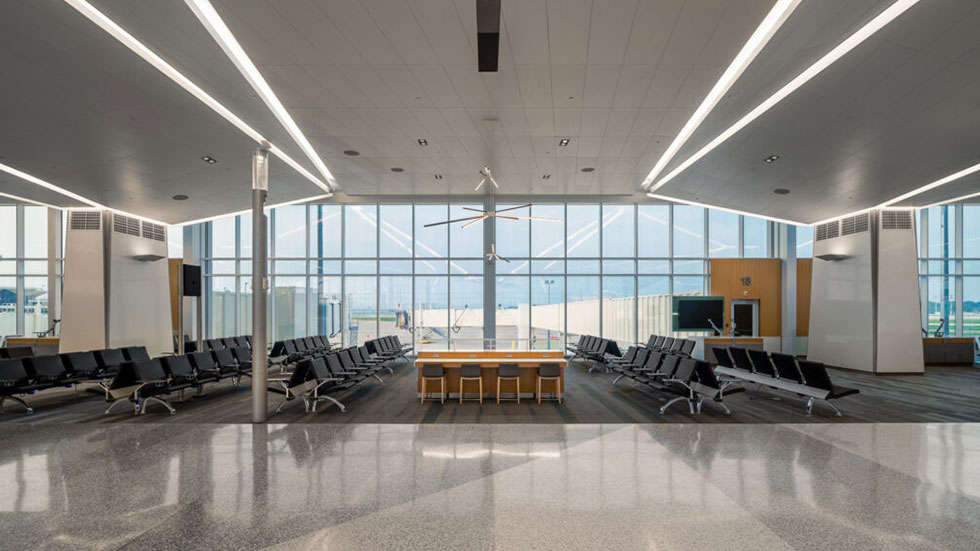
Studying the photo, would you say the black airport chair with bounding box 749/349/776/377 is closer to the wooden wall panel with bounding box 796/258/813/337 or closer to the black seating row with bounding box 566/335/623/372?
the black seating row with bounding box 566/335/623/372

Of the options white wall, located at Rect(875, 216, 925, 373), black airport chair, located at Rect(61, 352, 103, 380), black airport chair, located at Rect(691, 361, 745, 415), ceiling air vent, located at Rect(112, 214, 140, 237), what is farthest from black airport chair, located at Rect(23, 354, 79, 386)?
white wall, located at Rect(875, 216, 925, 373)

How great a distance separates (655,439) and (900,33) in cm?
487

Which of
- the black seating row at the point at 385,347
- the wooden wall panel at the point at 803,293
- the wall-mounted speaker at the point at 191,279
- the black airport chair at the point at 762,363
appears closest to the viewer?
the black airport chair at the point at 762,363

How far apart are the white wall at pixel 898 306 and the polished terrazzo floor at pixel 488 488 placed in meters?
5.82

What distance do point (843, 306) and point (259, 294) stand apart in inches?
513

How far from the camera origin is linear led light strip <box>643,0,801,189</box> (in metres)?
4.57

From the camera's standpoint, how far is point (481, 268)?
14469 mm

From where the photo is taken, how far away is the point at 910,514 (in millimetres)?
3561

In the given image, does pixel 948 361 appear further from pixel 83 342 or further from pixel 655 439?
pixel 83 342

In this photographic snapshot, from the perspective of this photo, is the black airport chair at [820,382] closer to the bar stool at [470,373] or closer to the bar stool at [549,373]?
the bar stool at [549,373]

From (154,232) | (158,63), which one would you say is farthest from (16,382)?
(158,63)

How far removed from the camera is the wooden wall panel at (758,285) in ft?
47.2

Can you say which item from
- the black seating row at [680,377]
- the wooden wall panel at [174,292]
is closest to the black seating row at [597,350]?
the black seating row at [680,377]

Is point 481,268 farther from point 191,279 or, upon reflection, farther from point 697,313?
point 191,279
